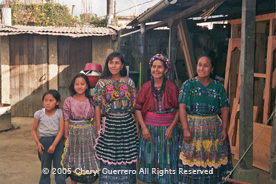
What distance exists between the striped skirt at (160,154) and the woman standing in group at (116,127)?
19 cm

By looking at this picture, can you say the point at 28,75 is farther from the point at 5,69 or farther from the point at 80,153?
the point at 80,153

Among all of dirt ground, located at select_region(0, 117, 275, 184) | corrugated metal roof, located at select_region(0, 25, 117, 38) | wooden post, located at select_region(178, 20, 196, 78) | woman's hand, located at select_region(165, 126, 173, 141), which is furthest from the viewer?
corrugated metal roof, located at select_region(0, 25, 117, 38)

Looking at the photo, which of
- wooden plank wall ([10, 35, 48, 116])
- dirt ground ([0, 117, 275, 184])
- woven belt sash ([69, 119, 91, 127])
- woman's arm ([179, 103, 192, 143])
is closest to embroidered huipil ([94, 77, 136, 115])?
woven belt sash ([69, 119, 91, 127])

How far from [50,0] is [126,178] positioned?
67.1 feet

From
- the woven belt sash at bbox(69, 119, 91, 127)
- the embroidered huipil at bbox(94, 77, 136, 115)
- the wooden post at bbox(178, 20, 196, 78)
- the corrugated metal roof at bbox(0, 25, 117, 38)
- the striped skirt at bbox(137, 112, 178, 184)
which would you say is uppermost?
the corrugated metal roof at bbox(0, 25, 117, 38)

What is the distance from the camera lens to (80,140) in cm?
395

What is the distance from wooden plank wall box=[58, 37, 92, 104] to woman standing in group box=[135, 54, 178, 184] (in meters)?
7.28

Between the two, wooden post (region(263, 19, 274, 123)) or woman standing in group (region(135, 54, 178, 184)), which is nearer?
woman standing in group (region(135, 54, 178, 184))

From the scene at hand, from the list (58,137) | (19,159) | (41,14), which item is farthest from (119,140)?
(41,14)

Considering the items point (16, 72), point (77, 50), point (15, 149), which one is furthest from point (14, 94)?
point (15, 149)

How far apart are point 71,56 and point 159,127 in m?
7.52

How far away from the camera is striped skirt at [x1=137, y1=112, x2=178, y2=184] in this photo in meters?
3.74

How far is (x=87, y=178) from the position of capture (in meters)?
3.98

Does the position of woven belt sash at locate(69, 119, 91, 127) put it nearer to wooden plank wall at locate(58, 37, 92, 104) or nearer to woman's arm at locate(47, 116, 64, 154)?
woman's arm at locate(47, 116, 64, 154)
